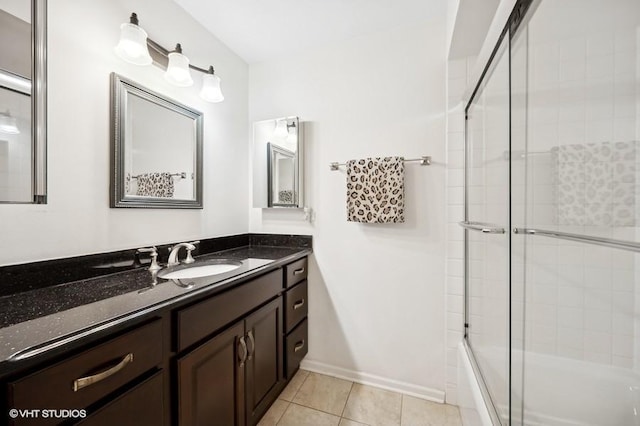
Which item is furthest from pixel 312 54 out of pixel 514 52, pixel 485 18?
pixel 514 52

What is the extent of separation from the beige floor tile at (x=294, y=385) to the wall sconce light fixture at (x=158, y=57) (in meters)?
1.93

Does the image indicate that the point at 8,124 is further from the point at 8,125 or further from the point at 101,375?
the point at 101,375

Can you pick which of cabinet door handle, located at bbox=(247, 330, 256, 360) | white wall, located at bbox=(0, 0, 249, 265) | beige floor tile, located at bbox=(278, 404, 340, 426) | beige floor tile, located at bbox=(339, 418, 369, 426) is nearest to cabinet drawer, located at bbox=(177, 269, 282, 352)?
cabinet door handle, located at bbox=(247, 330, 256, 360)

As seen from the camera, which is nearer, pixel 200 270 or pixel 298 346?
pixel 200 270

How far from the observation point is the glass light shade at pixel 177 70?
1.37 m

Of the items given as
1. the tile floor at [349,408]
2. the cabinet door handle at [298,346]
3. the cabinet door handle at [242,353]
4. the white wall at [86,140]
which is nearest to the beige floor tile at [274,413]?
the tile floor at [349,408]

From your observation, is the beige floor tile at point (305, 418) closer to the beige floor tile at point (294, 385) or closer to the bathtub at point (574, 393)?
the beige floor tile at point (294, 385)

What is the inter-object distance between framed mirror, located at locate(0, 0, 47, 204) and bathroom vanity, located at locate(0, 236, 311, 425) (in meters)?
0.40

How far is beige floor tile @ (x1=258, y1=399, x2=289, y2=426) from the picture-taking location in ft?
4.80

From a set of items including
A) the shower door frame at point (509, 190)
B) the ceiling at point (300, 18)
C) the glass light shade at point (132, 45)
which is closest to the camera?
the shower door frame at point (509, 190)

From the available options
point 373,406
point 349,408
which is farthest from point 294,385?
point 373,406

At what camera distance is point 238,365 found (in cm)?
120

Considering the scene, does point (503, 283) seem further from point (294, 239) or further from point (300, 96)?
point (300, 96)

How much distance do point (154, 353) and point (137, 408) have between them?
0.48ft
